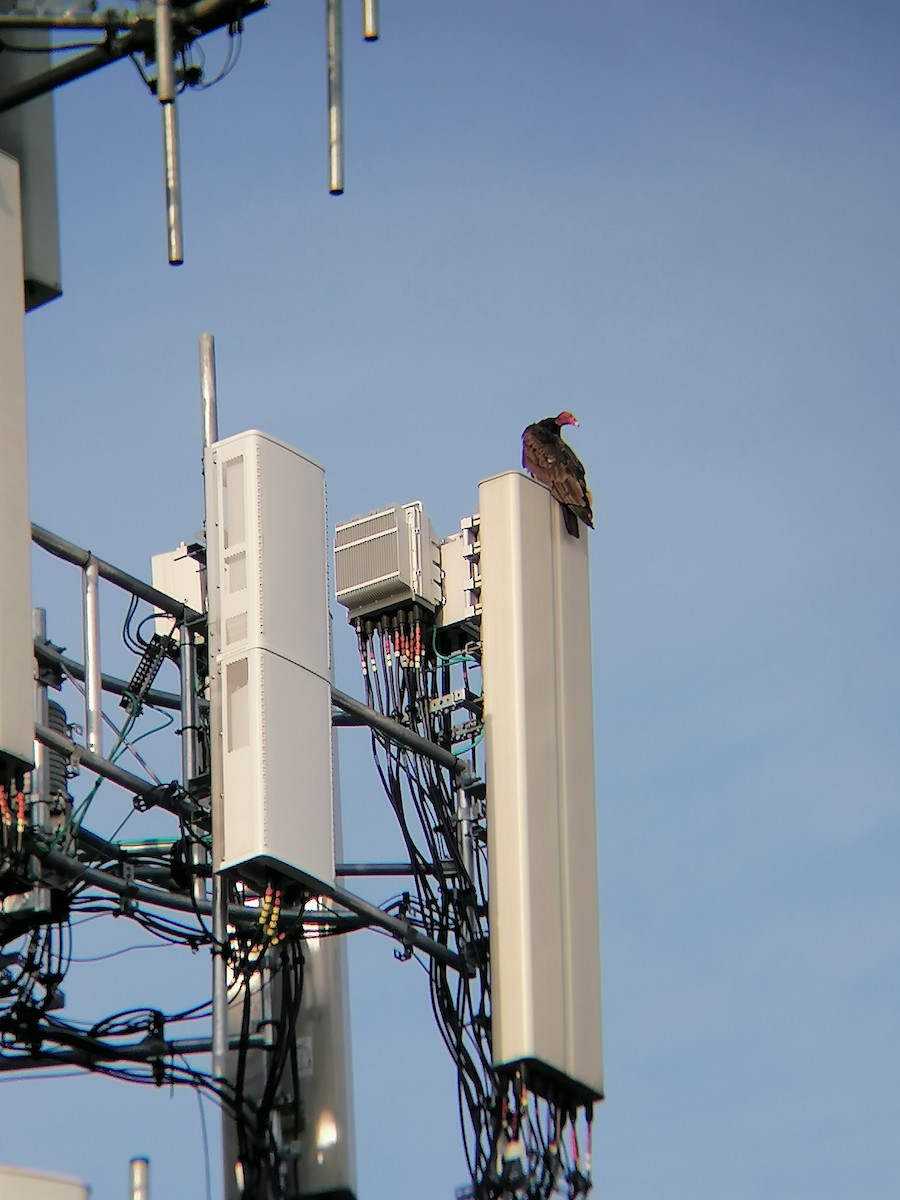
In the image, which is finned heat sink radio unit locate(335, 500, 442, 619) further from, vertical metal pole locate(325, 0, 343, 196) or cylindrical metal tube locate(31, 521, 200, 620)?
vertical metal pole locate(325, 0, 343, 196)

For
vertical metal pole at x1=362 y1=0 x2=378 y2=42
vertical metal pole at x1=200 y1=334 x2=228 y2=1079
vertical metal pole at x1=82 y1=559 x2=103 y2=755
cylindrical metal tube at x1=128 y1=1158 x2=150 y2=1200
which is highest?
vertical metal pole at x1=362 y1=0 x2=378 y2=42

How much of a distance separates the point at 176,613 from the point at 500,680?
2.39 m

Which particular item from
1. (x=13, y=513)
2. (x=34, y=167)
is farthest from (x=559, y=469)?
(x=13, y=513)

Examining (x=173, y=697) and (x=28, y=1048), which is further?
(x=173, y=697)

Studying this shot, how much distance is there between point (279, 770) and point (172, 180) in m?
3.82

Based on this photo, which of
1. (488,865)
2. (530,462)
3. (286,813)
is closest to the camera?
(286,813)

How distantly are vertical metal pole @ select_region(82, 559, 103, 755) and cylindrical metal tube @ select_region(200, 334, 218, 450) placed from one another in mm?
1242

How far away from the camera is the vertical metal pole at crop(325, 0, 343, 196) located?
67.5 ft

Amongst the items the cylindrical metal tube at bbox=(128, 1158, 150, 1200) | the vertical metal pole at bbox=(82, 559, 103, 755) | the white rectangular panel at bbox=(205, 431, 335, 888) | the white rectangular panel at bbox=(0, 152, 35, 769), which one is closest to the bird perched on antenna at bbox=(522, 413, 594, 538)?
the white rectangular panel at bbox=(205, 431, 335, 888)

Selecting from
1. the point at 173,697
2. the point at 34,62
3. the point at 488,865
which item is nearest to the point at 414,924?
the point at 488,865

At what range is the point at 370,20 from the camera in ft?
67.5

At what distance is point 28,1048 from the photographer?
22.9 m

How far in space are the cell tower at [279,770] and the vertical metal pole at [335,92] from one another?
0.03m

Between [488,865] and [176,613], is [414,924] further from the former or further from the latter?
[176,613]
